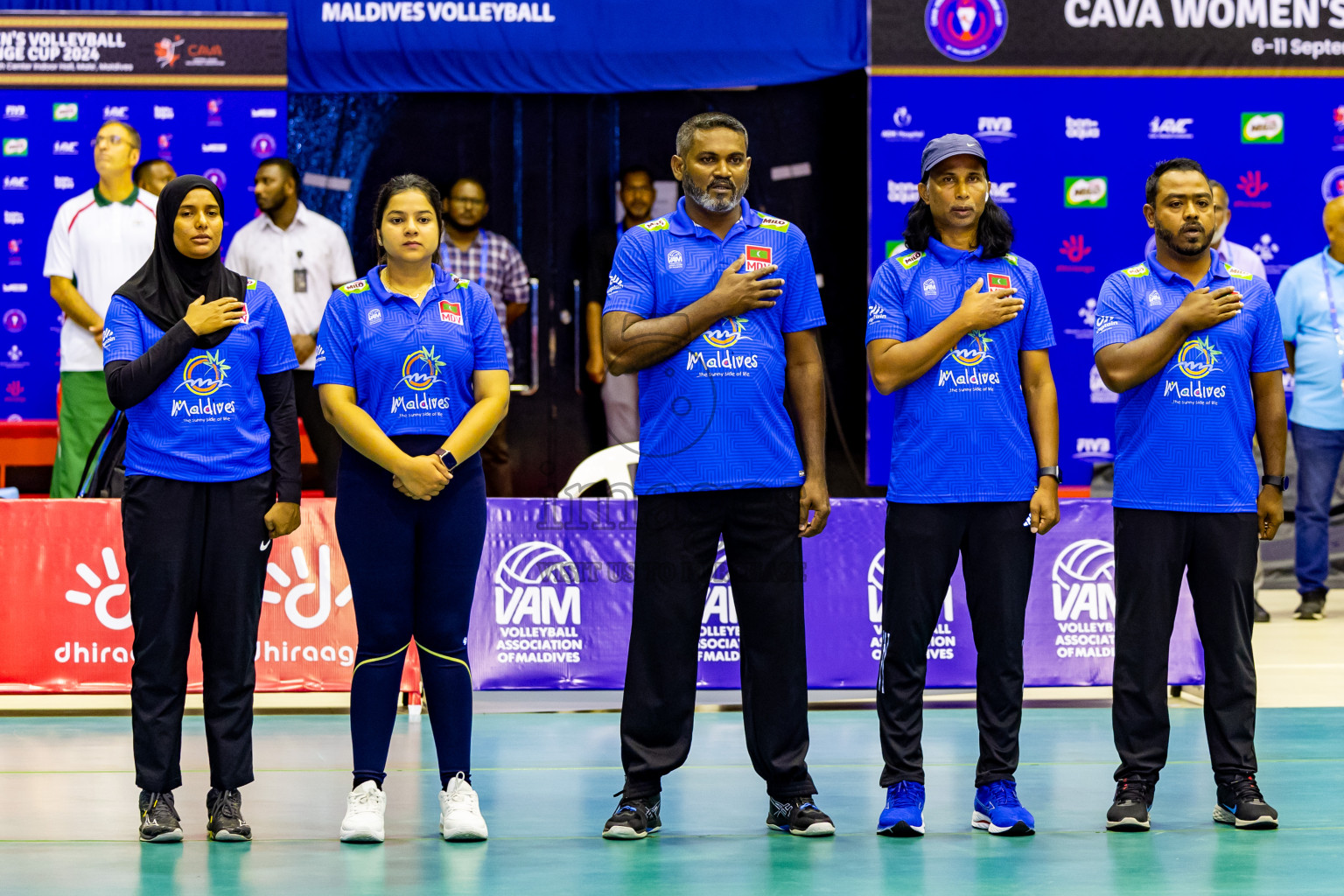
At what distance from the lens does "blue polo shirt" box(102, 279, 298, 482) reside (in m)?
4.84

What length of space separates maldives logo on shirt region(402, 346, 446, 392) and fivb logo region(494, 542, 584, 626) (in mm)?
2661

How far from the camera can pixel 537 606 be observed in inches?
291

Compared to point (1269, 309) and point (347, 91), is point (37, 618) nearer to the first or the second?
point (347, 91)

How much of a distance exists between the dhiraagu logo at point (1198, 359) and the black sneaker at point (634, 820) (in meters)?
2.15

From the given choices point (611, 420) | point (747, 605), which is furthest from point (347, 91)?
point (747, 605)

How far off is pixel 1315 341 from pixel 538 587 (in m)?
5.36

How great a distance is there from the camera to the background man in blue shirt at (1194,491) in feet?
16.2

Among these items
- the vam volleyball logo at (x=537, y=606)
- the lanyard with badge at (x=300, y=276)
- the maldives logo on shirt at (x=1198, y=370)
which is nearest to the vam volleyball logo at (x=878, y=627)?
the vam volleyball logo at (x=537, y=606)

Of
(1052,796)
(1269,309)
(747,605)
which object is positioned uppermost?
(1269,309)

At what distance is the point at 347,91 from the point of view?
35.5 feet

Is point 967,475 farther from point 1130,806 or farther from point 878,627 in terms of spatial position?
point 878,627

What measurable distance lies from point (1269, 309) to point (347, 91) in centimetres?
735

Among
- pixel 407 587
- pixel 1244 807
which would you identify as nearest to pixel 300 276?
pixel 407 587

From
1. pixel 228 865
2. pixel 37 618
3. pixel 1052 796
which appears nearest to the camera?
pixel 228 865
